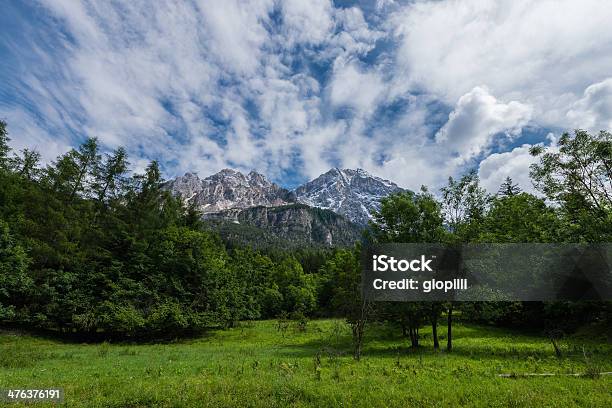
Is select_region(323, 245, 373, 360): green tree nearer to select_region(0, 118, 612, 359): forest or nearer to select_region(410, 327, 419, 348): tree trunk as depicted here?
select_region(0, 118, 612, 359): forest

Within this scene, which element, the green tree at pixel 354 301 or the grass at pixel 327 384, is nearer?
the grass at pixel 327 384

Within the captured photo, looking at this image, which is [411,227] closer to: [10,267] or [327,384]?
[327,384]

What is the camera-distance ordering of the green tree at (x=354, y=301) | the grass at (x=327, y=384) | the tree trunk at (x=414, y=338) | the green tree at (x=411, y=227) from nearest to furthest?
the grass at (x=327, y=384) → the green tree at (x=354, y=301) → the green tree at (x=411, y=227) → the tree trunk at (x=414, y=338)

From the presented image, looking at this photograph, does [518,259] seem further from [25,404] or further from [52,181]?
[52,181]

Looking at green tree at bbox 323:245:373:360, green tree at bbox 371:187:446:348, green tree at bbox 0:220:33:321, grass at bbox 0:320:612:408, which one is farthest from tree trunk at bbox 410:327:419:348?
green tree at bbox 0:220:33:321

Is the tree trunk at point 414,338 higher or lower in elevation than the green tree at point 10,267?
lower

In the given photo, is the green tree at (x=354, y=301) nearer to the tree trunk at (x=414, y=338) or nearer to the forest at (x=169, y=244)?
the forest at (x=169, y=244)

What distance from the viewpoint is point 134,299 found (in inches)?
1695

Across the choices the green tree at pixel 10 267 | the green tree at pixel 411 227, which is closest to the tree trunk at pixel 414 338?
the green tree at pixel 411 227

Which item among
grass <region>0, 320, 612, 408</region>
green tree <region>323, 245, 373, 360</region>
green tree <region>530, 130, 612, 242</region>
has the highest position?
green tree <region>530, 130, 612, 242</region>

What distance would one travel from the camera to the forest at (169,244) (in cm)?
2605

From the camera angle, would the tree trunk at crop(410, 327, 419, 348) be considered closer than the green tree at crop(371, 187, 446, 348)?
No

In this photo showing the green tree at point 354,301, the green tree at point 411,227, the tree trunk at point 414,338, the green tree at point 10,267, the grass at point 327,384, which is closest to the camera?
the grass at point 327,384

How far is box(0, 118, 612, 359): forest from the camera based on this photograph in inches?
1025
